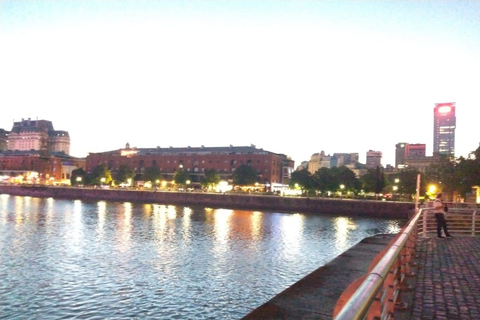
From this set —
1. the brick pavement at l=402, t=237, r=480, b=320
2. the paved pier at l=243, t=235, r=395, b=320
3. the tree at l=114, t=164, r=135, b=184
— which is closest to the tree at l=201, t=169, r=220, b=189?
the tree at l=114, t=164, r=135, b=184

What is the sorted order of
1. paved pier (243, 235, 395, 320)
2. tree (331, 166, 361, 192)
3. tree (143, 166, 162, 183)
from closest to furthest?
paved pier (243, 235, 395, 320)
tree (331, 166, 361, 192)
tree (143, 166, 162, 183)

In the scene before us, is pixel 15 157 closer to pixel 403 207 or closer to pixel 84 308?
pixel 403 207

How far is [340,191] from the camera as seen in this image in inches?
4604

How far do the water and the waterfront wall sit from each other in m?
36.0

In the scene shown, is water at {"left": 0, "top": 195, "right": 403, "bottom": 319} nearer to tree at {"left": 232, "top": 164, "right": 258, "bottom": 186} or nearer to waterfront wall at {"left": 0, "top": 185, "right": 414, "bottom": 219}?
waterfront wall at {"left": 0, "top": 185, "right": 414, "bottom": 219}

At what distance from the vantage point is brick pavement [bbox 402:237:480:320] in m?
8.17

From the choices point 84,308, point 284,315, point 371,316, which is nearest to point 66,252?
point 84,308

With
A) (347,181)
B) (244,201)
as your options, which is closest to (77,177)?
(244,201)

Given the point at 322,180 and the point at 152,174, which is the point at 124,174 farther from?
the point at 322,180

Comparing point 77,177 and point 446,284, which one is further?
point 77,177

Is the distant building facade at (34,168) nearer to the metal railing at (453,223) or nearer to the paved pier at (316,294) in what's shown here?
the metal railing at (453,223)

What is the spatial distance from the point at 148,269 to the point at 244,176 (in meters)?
92.2

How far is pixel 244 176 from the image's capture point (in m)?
117

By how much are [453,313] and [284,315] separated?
444 cm
